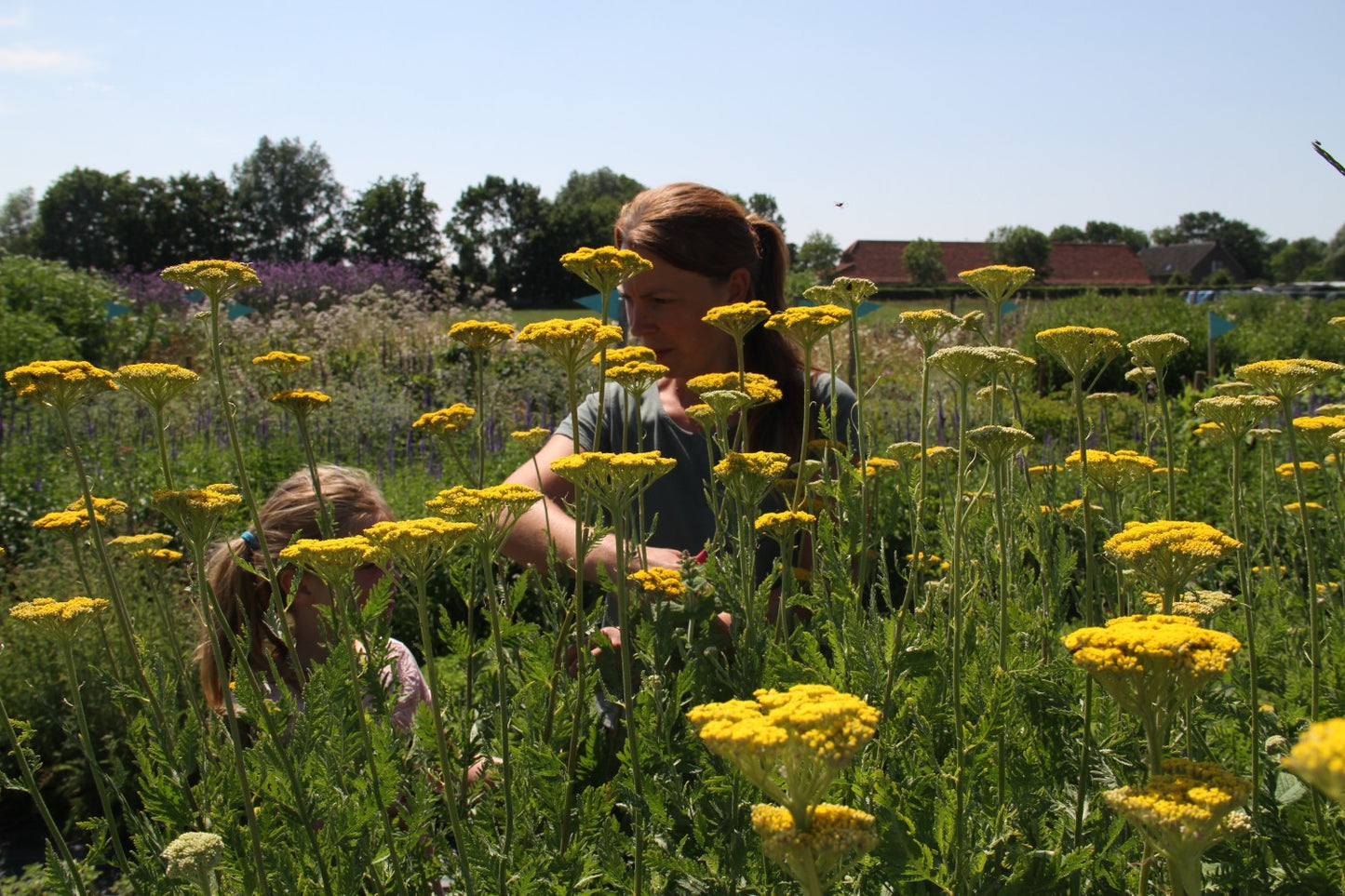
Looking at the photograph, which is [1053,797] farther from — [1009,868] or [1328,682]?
[1328,682]

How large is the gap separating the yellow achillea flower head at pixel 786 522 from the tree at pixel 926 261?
4100 centimetres

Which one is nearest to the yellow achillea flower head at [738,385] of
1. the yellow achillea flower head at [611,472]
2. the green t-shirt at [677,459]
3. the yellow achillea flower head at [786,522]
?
the yellow achillea flower head at [786,522]

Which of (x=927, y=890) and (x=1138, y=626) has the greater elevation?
(x=1138, y=626)

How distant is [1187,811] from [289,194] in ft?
236

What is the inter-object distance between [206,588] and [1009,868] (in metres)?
1.22

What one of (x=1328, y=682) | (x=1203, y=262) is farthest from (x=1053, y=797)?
(x=1203, y=262)

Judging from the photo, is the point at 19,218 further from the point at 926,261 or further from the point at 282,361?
the point at 282,361

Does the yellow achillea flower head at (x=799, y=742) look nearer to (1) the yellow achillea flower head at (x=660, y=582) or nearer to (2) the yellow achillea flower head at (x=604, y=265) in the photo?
(1) the yellow achillea flower head at (x=660, y=582)

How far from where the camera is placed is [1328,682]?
197cm

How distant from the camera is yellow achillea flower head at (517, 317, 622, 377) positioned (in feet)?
5.47

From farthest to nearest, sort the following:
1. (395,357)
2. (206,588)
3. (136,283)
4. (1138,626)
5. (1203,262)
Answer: (1203,262) < (136,283) < (395,357) < (206,588) < (1138,626)

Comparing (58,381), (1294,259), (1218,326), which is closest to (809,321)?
(58,381)

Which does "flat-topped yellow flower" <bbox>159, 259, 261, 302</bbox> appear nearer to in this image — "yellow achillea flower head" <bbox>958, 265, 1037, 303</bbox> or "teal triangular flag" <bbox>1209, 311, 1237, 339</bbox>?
"yellow achillea flower head" <bbox>958, 265, 1037, 303</bbox>

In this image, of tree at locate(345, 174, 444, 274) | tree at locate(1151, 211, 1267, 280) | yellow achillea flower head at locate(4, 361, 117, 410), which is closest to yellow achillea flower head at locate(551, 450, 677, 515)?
yellow achillea flower head at locate(4, 361, 117, 410)
